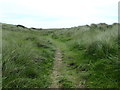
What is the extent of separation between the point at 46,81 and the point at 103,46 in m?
3.13

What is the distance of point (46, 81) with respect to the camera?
480 centimetres

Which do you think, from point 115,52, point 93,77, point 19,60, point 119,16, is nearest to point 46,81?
point 19,60

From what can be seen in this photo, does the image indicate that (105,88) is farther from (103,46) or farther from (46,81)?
(103,46)

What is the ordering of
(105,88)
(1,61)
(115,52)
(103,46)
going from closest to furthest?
(1,61) < (105,88) < (115,52) < (103,46)

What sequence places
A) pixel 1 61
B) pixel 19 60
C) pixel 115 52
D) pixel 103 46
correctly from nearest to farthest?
pixel 1 61, pixel 19 60, pixel 115 52, pixel 103 46

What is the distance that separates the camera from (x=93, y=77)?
491 centimetres

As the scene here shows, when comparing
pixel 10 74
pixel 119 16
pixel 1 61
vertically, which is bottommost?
pixel 10 74

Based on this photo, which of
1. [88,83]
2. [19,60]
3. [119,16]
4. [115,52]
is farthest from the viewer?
[119,16]

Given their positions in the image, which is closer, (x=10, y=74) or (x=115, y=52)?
(x=10, y=74)

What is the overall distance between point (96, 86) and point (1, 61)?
2.27 metres

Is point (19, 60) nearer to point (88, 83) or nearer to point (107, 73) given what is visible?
point (88, 83)

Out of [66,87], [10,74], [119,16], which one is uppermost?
[119,16]

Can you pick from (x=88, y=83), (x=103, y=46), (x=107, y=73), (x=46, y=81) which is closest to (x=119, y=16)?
(x=103, y=46)

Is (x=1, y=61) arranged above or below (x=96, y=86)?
above
